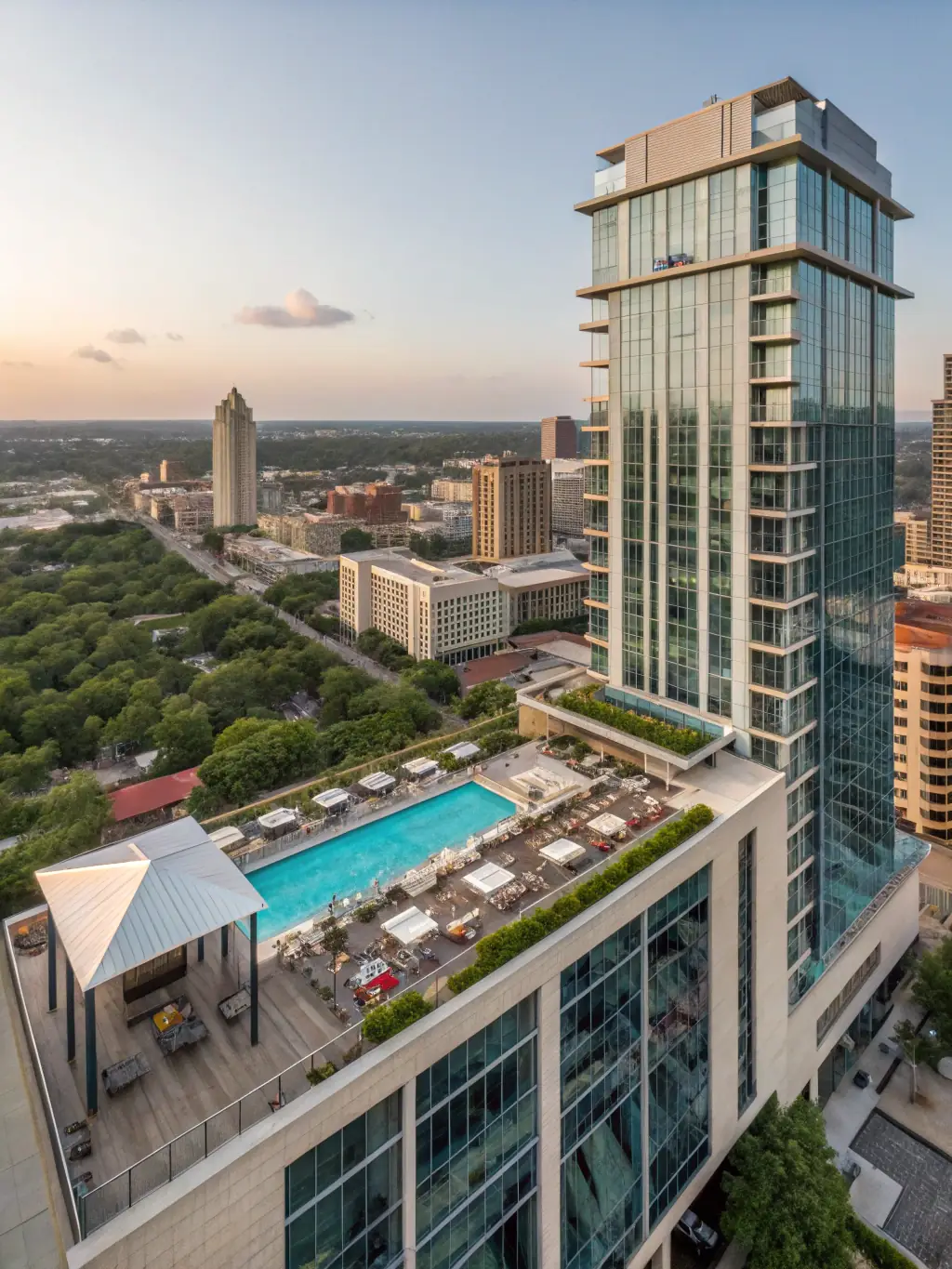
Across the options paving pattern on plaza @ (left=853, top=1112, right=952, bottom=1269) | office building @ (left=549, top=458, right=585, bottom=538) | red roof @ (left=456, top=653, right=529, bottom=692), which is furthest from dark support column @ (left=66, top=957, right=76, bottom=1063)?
office building @ (left=549, top=458, right=585, bottom=538)

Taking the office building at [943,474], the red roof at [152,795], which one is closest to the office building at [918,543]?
the office building at [943,474]

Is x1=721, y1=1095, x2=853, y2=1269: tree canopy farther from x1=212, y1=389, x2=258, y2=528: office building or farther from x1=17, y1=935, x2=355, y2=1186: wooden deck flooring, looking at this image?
x1=212, y1=389, x2=258, y2=528: office building

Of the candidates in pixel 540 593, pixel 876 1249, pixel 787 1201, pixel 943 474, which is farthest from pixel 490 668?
pixel 943 474

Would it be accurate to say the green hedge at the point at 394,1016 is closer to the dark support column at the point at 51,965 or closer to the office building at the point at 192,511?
the dark support column at the point at 51,965

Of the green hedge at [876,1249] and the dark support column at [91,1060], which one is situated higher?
the dark support column at [91,1060]

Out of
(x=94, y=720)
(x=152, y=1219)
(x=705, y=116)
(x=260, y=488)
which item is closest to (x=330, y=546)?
(x=260, y=488)
